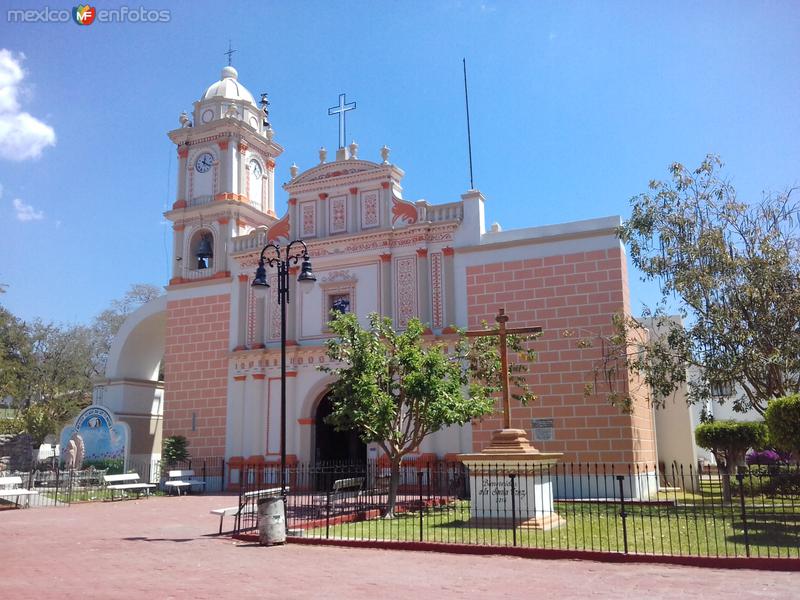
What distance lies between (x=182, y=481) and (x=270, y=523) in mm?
12345

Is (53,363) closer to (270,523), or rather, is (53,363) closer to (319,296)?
(319,296)

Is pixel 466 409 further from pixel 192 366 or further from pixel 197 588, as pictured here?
pixel 192 366

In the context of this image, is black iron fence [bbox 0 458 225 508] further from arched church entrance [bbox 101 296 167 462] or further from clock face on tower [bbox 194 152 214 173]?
clock face on tower [bbox 194 152 214 173]

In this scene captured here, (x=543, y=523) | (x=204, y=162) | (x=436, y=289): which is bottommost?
(x=543, y=523)

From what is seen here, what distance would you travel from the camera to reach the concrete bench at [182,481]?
21.4 meters

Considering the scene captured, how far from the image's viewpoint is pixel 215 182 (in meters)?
26.6

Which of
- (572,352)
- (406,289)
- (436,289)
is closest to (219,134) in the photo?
(406,289)

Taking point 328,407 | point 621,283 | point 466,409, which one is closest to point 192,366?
point 328,407

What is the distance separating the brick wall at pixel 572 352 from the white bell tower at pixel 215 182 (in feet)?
34.5

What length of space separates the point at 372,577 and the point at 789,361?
11.3 m

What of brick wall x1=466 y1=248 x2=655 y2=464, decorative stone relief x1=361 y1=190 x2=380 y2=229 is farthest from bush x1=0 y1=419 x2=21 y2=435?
brick wall x1=466 y1=248 x2=655 y2=464

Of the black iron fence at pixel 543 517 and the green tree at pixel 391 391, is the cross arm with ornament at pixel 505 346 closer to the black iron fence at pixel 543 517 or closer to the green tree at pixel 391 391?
the black iron fence at pixel 543 517

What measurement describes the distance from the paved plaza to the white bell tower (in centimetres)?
1543

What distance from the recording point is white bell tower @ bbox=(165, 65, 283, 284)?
85.0ft
